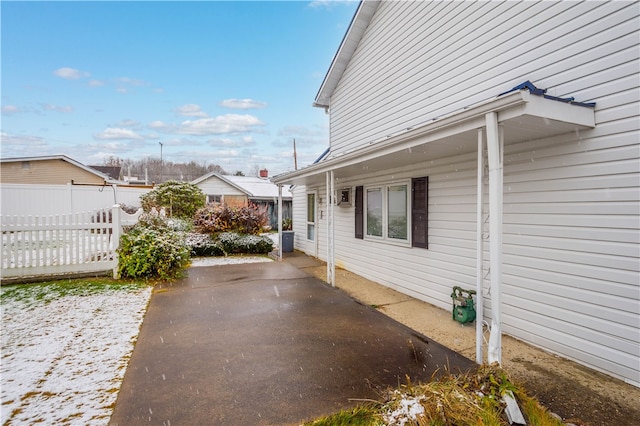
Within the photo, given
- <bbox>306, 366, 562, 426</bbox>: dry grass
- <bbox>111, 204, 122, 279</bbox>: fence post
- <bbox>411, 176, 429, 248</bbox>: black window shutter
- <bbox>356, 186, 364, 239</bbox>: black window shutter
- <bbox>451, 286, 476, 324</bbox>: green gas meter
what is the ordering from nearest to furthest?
<bbox>306, 366, 562, 426</bbox>: dry grass, <bbox>451, 286, 476, 324</bbox>: green gas meter, <bbox>411, 176, 429, 248</bbox>: black window shutter, <bbox>111, 204, 122, 279</bbox>: fence post, <bbox>356, 186, 364, 239</bbox>: black window shutter

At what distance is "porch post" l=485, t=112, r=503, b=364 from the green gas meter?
1.51 m

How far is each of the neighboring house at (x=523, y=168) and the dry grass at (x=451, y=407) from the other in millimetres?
565

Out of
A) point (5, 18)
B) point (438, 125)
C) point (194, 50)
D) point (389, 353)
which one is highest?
point (194, 50)

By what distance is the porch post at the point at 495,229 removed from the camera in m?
2.88

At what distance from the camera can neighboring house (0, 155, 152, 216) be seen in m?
13.9

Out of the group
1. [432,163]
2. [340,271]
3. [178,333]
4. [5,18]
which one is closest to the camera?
[178,333]

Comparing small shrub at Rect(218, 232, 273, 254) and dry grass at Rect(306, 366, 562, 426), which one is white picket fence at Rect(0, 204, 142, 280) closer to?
small shrub at Rect(218, 232, 273, 254)

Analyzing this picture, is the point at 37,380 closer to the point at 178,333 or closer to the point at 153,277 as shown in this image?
the point at 178,333

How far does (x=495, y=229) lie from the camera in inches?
116

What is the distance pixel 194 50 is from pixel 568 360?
51.4 ft

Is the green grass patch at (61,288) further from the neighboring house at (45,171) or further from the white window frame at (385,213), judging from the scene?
the neighboring house at (45,171)

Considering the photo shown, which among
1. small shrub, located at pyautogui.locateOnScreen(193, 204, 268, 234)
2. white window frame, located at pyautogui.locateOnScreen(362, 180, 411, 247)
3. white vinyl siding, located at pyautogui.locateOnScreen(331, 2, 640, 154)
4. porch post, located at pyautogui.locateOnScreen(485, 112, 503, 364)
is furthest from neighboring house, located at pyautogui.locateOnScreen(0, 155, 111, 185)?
porch post, located at pyautogui.locateOnScreen(485, 112, 503, 364)

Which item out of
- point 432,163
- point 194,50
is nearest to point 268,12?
point 194,50

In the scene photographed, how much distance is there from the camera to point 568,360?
3.36 meters
